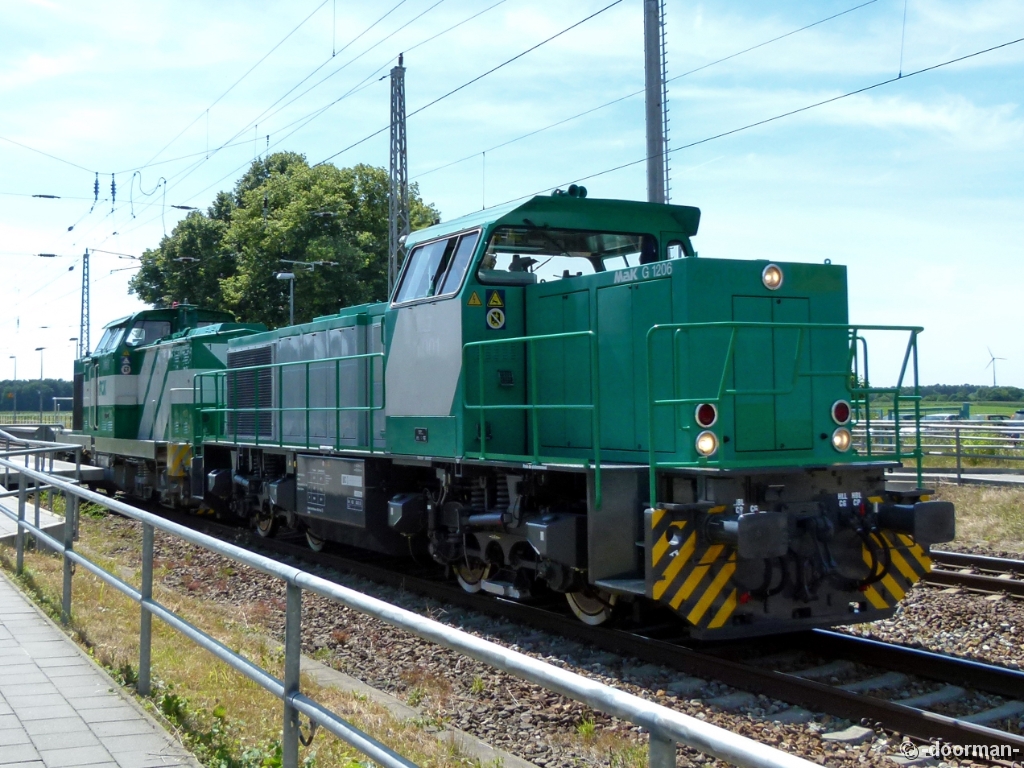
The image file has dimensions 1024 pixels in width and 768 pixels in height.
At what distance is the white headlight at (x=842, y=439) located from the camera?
7586 mm

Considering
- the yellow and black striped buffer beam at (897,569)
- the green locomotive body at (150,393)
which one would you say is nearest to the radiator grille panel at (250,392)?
the green locomotive body at (150,393)

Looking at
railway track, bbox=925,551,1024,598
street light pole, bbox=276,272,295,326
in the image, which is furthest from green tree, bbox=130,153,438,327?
railway track, bbox=925,551,1024,598

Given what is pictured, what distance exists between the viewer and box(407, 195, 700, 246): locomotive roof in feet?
27.5

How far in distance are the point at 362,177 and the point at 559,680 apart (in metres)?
36.7

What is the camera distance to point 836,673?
6602mm

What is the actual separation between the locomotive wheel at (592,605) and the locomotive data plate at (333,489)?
9.86 feet

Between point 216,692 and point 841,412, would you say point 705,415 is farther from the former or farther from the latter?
point 216,692

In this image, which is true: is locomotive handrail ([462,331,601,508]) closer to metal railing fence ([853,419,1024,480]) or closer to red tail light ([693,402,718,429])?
red tail light ([693,402,718,429])

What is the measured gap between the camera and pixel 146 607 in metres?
5.51

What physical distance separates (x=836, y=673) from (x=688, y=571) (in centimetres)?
128

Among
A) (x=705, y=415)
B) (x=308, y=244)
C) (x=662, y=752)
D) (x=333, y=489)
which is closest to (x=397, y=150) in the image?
(x=333, y=489)

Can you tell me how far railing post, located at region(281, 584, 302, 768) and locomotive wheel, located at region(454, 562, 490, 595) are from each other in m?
4.85

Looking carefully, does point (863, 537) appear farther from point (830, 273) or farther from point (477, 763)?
point (477, 763)

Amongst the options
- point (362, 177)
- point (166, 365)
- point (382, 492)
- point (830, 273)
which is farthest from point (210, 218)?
point (830, 273)
